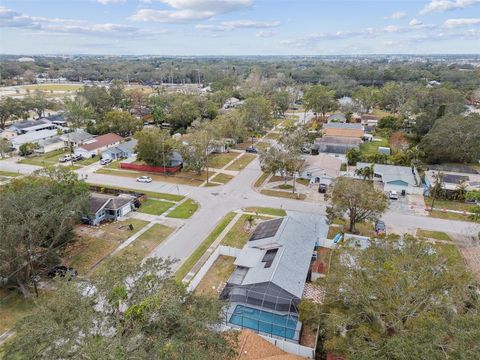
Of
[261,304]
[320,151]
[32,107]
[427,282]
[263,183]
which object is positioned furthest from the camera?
[32,107]

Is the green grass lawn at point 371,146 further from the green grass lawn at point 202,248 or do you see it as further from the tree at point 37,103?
the tree at point 37,103

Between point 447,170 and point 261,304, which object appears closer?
point 261,304

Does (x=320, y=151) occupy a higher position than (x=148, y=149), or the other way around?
(x=148, y=149)

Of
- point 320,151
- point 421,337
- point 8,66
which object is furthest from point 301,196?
point 8,66

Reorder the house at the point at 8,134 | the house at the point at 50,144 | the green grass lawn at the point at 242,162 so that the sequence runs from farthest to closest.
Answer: the house at the point at 8,134
the house at the point at 50,144
the green grass lawn at the point at 242,162

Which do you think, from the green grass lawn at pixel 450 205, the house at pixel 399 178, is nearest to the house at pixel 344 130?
the house at pixel 399 178

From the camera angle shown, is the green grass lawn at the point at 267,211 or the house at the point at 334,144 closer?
the green grass lawn at the point at 267,211

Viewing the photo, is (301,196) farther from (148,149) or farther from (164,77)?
(164,77)

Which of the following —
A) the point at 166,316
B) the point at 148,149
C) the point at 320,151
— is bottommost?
the point at 320,151
